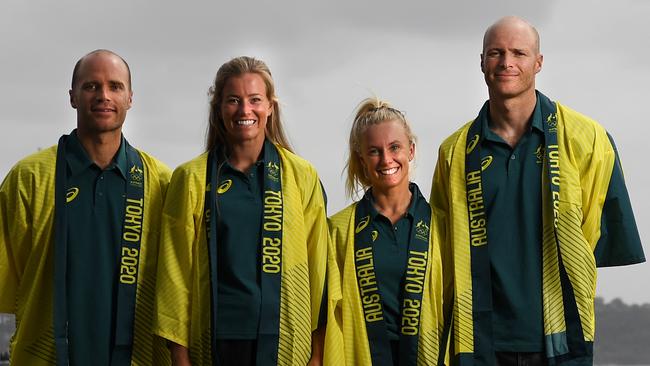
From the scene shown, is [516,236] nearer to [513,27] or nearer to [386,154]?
[386,154]

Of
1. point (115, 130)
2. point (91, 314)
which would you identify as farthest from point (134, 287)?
point (115, 130)

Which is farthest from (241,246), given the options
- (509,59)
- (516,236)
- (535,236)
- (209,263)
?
(509,59)

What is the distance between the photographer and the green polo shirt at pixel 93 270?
548 centimetres

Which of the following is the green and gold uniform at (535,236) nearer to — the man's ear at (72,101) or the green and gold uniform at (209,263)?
the green and gold uniform at (209,263)

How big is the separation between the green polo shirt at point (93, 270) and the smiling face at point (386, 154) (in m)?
1.46

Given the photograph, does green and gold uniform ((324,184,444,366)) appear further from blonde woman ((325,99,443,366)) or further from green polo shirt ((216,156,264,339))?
green polo shirt ((216,156,264,339))

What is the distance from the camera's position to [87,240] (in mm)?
5527

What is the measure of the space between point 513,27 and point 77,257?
2.85 m

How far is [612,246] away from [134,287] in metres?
2.81

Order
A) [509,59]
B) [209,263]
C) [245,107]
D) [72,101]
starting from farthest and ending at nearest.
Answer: [72,101], [509,59], [245,107], [209,263]

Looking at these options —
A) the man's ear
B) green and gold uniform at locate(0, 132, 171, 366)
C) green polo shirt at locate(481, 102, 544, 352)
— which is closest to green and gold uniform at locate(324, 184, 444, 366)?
green polo shirt at locate(481, 102, 544, 352)

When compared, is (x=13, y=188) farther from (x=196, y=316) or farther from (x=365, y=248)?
(x=365, y=248)

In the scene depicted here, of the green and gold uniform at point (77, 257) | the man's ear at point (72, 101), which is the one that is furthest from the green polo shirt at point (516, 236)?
the man's ear at point (72, 101)

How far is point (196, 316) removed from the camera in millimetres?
5238
